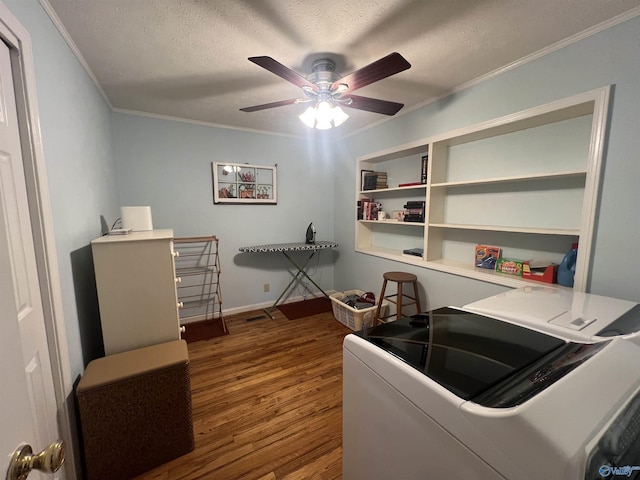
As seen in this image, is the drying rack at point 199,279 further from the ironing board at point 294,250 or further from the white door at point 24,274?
the white door at point 24,274

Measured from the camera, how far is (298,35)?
1508 mm

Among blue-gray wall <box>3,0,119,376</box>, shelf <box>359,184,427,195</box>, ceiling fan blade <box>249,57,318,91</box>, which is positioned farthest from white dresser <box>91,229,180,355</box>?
shelf <box>359,184,427,195</box>

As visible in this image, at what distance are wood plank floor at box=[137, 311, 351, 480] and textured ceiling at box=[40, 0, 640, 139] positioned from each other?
7.36 feet

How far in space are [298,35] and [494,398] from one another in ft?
6.14

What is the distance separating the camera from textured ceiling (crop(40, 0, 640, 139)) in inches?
51.4

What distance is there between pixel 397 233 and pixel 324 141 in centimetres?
168

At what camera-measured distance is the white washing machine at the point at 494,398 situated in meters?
0.53

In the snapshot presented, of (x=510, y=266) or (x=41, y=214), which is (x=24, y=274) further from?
(x=510, y=266)

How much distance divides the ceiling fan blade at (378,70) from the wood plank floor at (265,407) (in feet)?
6.88

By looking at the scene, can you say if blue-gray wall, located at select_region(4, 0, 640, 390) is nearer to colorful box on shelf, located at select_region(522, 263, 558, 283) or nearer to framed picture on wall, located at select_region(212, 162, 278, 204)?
framed picture on wall, located at select_region(212, 162, 278, 204)

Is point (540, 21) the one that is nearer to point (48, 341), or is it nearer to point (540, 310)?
point (540, 310)

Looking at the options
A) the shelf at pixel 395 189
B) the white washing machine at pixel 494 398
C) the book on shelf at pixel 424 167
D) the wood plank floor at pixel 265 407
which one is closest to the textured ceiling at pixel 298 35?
the book on shelf at pixel 424 167

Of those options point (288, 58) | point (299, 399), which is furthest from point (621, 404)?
point (288, 58)

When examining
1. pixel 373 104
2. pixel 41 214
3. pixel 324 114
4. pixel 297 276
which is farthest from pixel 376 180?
pixel 41 214
